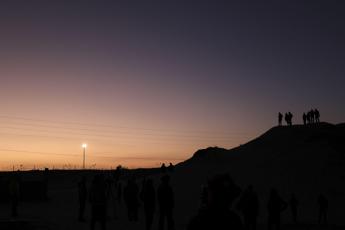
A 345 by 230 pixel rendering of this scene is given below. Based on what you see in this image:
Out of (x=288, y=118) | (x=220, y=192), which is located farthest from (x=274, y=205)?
(x=288, y=118)

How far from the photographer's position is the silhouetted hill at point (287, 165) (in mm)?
48938

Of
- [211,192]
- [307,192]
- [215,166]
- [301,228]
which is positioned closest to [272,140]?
[215,166]

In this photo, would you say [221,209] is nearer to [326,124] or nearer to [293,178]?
[293,178]

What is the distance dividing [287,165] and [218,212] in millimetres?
54961

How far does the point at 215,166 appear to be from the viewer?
61062 mm

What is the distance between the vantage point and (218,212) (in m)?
4.50

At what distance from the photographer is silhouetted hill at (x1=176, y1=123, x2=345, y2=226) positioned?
48.9m

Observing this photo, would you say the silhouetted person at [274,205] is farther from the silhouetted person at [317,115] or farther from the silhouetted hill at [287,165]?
the silhouetted person at [317,115]

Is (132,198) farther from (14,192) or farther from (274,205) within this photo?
(274,205)

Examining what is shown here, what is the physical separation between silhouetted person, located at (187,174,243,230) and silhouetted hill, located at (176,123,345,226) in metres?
34.3

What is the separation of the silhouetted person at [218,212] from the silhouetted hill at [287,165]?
3427 cm

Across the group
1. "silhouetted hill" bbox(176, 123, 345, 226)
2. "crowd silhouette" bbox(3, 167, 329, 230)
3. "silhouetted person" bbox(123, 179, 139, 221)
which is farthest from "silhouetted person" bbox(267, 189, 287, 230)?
"silhouetted hill" bbox(176, 123, 345, 226)

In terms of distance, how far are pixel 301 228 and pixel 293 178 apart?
27640 mm

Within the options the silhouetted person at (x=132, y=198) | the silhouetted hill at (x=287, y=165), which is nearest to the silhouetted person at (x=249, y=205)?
the silhouetted person at (x=132, y=198)
